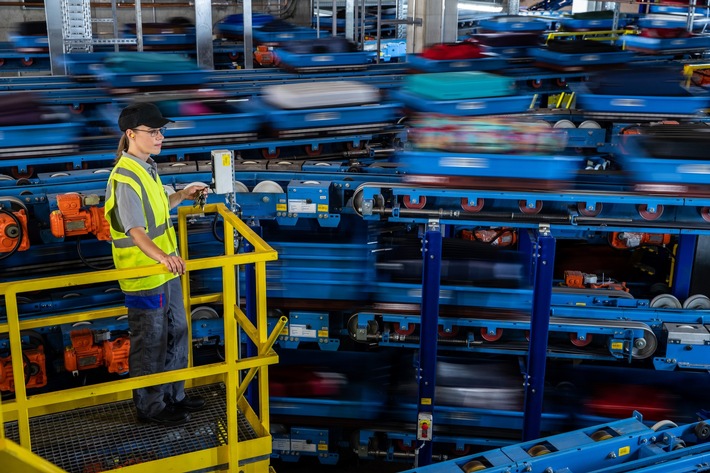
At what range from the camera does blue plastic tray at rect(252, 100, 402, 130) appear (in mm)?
8602

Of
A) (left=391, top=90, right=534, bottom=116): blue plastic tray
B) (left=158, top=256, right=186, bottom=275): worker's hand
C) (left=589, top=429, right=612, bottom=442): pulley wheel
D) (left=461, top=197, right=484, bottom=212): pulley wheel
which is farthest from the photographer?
(left=391, top=90, right=534, bottom=116): blue plastic tray

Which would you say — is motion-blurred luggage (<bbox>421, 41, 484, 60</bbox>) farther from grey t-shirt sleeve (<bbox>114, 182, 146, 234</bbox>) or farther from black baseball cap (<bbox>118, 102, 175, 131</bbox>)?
grey t-shirt sleeve (<bbox>114, 182, 146, 234</bbox>)

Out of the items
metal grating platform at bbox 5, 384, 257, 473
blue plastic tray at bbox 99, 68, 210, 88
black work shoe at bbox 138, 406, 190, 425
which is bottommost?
metal grating platform at bbox 5, 384, 257, 473

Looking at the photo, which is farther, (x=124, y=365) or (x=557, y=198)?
(x=124, y=365)

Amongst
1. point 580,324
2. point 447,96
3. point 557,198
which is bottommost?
point 580,324

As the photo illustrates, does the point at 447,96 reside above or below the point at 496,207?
above

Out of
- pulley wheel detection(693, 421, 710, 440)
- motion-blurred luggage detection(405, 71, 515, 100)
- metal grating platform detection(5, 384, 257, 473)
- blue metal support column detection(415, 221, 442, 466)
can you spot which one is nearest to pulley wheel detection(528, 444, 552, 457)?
pulley wheel detection(693, 421, 710, 440)

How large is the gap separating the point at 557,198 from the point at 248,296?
7.70ft

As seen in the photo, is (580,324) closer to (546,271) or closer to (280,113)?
(546,271)

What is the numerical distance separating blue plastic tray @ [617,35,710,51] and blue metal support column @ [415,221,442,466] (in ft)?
33.2

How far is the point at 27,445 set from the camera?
11.3 feet

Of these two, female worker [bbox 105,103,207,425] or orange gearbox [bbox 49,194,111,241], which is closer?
female worker [bbox 105,103,207,425]

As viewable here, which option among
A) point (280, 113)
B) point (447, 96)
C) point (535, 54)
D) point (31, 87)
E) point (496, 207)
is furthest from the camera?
point (535, 54)

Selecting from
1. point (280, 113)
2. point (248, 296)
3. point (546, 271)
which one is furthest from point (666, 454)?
point (280, 113)
